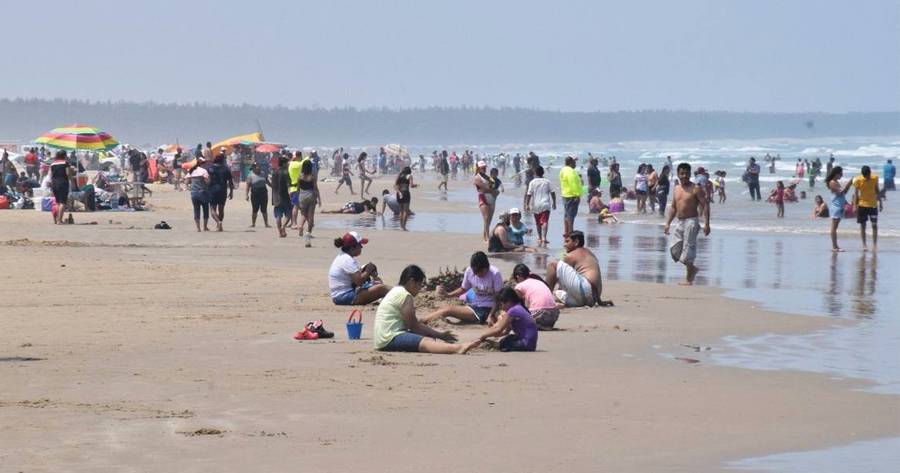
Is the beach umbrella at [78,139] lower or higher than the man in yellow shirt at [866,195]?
higher

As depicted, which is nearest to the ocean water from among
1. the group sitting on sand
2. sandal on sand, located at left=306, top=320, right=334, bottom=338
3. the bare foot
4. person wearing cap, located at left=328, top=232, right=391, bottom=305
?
the bare foot

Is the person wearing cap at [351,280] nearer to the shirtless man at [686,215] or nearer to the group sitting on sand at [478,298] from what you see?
the group sitting on sand at [478,298]

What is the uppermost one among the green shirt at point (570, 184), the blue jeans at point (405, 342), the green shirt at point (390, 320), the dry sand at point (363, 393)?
the green shirt at point (570, 184)

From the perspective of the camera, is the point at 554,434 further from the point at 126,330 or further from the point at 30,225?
the point at 30,225

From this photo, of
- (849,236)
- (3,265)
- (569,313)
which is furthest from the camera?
(849,236)

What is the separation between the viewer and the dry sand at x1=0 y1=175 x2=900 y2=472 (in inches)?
310

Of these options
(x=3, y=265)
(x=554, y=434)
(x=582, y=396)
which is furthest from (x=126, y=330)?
(x=3, y=265)

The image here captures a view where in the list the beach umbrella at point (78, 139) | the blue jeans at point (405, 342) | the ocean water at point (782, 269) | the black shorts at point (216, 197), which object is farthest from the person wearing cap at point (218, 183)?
the blue jeans at point (405, 342)

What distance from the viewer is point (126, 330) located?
A: 13023 mm

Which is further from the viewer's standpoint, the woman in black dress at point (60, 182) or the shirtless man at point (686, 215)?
the woman in black dress at point (60, 182)

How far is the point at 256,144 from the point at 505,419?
4808cm

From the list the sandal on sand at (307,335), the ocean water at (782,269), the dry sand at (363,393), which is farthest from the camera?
the sandal on sand at (307,335)

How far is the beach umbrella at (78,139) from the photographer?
1368 inches

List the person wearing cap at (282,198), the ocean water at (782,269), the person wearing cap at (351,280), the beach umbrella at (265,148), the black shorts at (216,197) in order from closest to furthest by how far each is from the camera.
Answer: the ocean water at (782,269), the person wearing cap at (351,280), the person wearing cap at (282,198), the black shorts at (216,197), the beach umbrella at (265,148)
